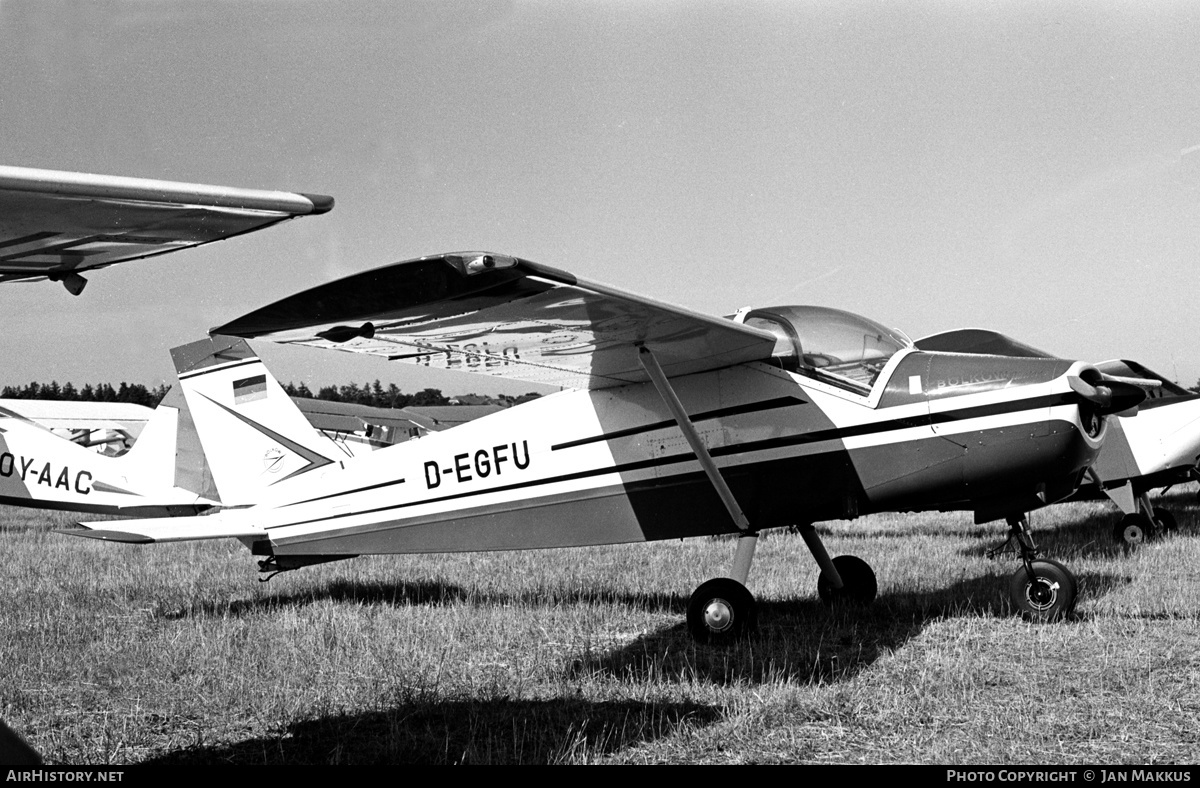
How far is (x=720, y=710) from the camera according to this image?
439 cm

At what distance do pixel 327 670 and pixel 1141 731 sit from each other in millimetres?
4098

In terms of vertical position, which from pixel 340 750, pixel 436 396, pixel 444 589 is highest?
pixel 340 750

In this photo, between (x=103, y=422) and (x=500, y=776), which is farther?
(x=103, y=422)

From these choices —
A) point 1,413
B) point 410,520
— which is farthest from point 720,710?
point 1,413

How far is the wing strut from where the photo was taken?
18.9 ft

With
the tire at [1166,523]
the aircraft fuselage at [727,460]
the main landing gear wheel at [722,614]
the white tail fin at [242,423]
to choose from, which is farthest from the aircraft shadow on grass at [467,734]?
the tire at [1166,523]

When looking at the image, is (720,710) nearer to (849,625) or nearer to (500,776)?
(500,776)

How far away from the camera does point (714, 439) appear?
20.5 feet

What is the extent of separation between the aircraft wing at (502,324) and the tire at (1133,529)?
8.75 meters

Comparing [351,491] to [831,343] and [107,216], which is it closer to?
[831,343]

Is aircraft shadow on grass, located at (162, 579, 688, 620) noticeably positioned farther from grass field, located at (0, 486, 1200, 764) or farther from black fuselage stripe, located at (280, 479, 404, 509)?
black fuselage stripe, located at (280, 479, 404, 509)

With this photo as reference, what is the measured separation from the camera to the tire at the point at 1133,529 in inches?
479

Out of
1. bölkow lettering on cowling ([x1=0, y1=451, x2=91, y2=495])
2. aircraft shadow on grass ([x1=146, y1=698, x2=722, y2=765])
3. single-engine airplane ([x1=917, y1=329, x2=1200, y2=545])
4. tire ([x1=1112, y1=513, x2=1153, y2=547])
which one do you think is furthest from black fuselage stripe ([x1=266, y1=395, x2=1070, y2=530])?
bölkow lettering on cowling ([x1=0, y1=451, x2=91, y2=495])

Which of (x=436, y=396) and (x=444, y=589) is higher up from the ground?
(x=444, y=589)
